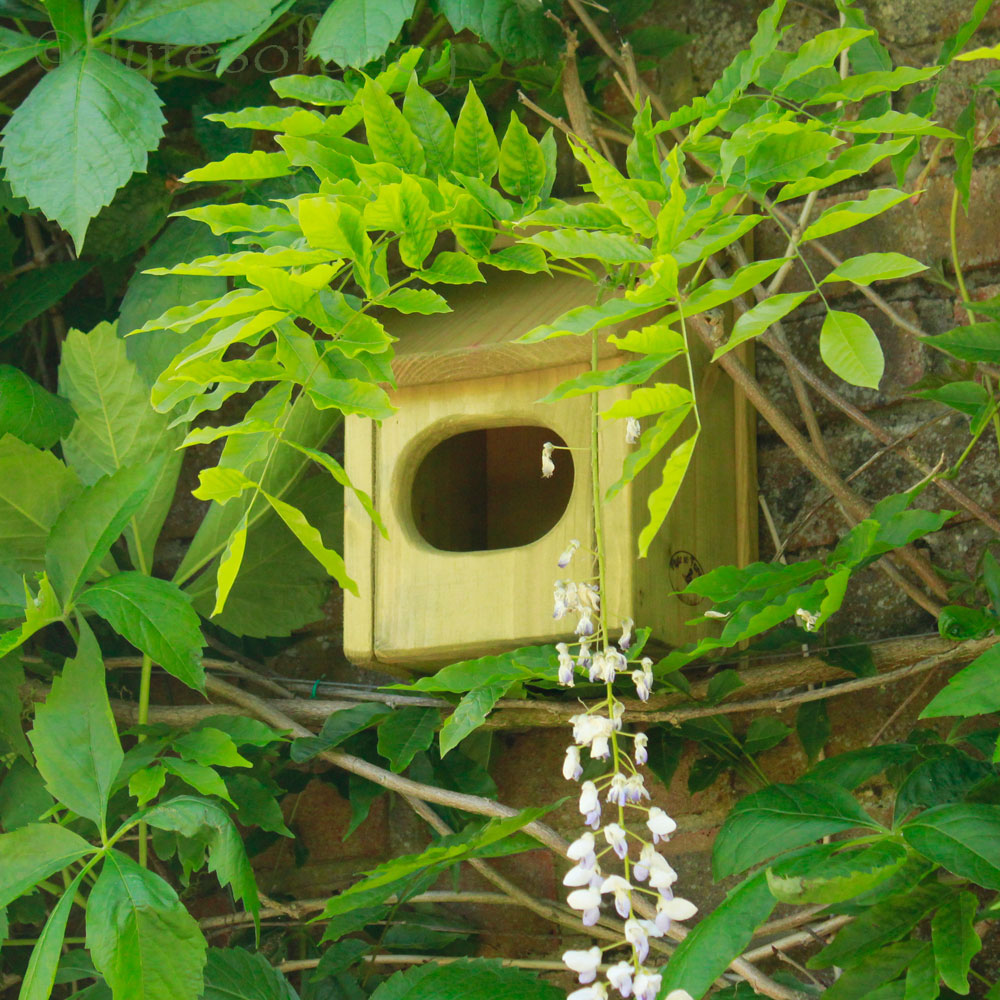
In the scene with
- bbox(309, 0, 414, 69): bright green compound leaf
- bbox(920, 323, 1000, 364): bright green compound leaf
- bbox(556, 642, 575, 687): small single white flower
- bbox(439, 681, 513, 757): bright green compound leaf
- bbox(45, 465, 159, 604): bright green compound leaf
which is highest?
bbox(309, 0, 414, 69): bright green compound leaf

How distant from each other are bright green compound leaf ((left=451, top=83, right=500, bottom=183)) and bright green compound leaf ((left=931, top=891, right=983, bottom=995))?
1.92 ft

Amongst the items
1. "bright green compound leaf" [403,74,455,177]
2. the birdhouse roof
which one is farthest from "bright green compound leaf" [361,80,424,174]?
the birdhouse roof

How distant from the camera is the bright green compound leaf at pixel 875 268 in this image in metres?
0.74

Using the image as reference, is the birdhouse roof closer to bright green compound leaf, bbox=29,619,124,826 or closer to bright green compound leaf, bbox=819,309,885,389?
bright green compound leaf, bbox=819,309,885,389

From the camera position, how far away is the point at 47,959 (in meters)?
0.96

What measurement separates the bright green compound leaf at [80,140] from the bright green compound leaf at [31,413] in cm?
18

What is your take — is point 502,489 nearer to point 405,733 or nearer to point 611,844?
point 405,733

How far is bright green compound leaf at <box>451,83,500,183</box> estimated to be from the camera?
35.5 inches

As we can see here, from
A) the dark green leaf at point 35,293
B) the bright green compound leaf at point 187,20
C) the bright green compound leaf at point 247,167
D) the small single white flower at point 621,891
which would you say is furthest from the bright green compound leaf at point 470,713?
the dark green leaf at point 35,293

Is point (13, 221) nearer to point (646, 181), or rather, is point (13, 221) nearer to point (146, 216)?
point (146, 216)

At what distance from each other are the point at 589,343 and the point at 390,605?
28 cm

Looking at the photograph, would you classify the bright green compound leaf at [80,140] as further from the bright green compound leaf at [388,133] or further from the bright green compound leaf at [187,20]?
the bright green compound leaf at [388,133]

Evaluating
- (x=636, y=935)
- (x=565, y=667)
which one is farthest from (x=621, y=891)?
(x=565, y=667)

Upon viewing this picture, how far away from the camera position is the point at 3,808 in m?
1.22
